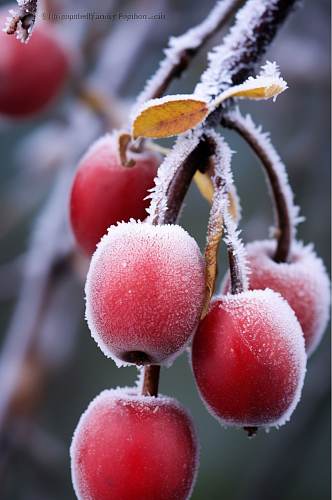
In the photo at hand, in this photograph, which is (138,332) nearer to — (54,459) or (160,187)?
(160,187)

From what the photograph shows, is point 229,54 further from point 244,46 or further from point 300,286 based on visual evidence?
point 300,286

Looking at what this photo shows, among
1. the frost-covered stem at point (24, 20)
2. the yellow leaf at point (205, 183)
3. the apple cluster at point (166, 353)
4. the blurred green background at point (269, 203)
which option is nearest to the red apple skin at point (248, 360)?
the apple cluster at point (166, 353)

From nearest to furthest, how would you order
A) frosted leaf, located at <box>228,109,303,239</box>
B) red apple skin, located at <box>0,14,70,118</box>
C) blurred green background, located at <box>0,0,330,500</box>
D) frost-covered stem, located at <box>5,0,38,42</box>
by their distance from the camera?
frost-covered stem, located at <box>5,0,38,42</box>, frosted leaf, located at <box>228,109,303,239</box>, red apple skin, located at <box>0,14,70,118</box>, blurred green background, located at <box>0,0,330,500</box>

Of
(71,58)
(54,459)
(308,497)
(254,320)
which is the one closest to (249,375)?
(254,320)

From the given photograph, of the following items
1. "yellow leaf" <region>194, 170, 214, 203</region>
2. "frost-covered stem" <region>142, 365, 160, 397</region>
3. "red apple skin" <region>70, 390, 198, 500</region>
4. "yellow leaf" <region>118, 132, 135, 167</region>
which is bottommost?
"red apple skin" <region>70, 390, 198, 500</region>

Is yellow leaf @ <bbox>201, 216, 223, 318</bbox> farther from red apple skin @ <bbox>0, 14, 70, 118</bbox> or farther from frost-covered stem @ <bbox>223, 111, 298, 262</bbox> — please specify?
red apple skin @ <bbox>0, 14, 70, 118</bbox>

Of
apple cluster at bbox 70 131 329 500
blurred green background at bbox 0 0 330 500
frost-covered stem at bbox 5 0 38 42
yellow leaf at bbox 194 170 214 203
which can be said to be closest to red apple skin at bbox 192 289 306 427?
apple cluster at bbox 70 131 329 500
